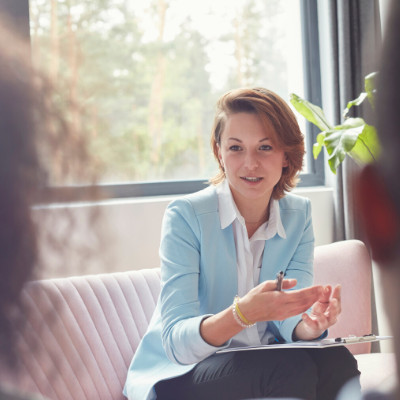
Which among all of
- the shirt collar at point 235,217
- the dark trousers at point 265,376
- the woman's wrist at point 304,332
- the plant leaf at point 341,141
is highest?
the plant leaf at point 341,141

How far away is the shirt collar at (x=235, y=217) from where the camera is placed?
1.38m

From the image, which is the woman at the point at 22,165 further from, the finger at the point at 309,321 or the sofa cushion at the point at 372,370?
the sofa cushion at the point at 372,370

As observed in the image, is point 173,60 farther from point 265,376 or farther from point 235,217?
point 265,376

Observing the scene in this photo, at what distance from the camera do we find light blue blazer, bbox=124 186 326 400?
3.94ft

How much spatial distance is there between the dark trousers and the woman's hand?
0.23 ft

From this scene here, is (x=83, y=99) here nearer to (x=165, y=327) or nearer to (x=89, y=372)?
(x=165, y=327)

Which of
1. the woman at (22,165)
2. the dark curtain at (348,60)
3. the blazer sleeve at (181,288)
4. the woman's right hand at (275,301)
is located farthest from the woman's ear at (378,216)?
the dark curtain at (348,60)

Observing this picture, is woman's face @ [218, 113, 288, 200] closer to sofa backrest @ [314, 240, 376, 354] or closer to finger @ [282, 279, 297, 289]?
finger @ [282, 279, 297, 289]

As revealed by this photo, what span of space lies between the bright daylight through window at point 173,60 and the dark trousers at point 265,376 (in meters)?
1.21

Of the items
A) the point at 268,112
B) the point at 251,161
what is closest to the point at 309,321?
the point at 251,161

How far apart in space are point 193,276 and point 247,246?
0.23 metres

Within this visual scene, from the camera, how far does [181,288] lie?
48.1 inches

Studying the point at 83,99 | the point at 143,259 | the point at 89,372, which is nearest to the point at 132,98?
the point at 143,259

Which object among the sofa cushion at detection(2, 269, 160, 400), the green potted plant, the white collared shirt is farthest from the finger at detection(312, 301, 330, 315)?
the green potted plant
